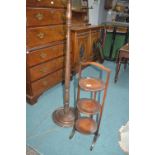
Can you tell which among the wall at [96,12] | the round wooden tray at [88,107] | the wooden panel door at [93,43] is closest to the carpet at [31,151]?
the round wooden tray at [88,107]

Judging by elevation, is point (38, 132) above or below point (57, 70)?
below

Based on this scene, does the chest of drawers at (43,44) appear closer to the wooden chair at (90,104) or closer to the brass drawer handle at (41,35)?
the brass drawer handle at (41,35)

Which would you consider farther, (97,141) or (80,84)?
(97,141)

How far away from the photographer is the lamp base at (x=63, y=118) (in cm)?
190

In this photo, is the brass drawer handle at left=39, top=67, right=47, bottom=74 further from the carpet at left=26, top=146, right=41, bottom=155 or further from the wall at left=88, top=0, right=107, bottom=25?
the wall at left=88, top=0, right=107, bottom=25

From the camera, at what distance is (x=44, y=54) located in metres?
2.20

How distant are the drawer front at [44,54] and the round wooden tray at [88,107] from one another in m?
0.84
